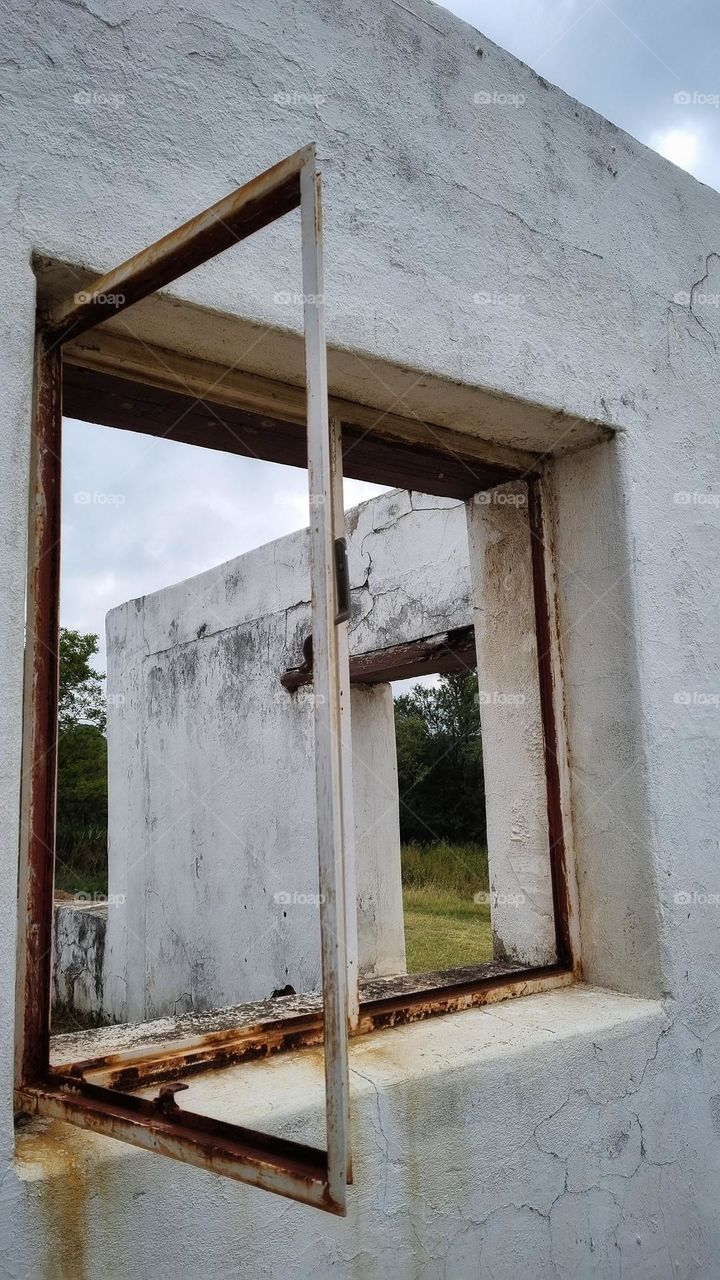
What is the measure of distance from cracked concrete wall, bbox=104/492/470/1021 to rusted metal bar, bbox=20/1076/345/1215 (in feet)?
12.5

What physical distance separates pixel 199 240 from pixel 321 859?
2.81 ft

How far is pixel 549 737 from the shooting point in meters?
2.36

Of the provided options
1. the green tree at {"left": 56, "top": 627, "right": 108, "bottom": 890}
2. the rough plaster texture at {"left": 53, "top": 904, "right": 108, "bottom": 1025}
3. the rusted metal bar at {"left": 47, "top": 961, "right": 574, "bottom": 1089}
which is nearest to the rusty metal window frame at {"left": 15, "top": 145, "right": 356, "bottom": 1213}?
the rusted metal bar at {"left": 47, "top": 961, "right": 574, "bottom": 1089}

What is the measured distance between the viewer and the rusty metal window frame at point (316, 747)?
108cm

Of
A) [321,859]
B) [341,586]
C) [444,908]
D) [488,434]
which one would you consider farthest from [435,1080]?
[444,908]

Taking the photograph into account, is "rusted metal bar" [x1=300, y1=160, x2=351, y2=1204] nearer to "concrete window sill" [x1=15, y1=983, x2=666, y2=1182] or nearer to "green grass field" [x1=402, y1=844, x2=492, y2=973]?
"concrete window sill" [x1=15, y1=983, x2=666, y2=1182]

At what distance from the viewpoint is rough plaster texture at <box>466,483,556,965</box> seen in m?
2.35

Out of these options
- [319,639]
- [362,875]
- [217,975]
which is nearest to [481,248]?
[319,639]

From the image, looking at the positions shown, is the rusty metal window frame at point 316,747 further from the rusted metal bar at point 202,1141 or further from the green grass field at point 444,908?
the green grass field at point 444,908

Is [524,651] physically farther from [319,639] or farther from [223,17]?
[223,17]

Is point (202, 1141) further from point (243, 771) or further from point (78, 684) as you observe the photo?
point (78, 684)

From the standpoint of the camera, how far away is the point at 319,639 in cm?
115

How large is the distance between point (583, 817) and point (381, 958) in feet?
12.5

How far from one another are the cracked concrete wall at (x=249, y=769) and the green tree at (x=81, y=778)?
532cm
